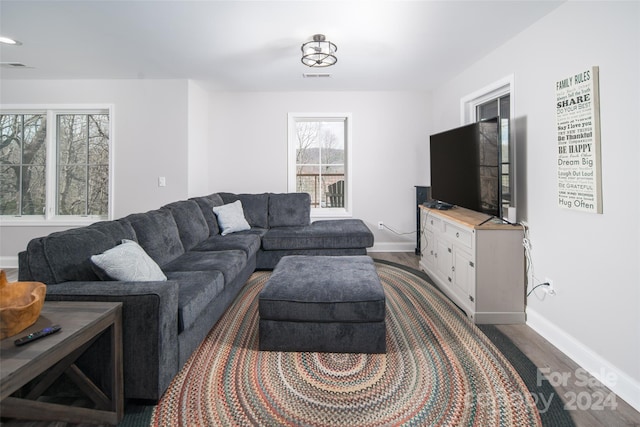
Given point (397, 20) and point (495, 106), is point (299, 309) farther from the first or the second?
point (495, 106)

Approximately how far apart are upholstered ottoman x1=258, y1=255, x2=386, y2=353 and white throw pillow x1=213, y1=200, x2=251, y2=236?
198cm

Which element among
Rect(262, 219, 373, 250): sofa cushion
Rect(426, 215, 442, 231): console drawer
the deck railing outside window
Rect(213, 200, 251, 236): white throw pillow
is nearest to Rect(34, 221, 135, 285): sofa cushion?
Rect(213, 200, 251, 236): white throw pillow

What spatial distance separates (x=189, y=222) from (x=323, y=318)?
1.92 metres

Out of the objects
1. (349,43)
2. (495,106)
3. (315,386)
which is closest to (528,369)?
(315,386)

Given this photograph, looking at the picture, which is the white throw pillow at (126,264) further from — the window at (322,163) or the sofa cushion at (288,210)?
the window at (322,163)

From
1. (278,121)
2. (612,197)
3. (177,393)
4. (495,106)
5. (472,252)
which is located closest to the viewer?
(177,393)

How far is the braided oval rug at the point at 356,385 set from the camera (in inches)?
60.6

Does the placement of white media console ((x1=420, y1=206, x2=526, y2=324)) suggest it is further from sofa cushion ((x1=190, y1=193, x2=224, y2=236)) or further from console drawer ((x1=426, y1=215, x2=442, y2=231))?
sofa cushion ((x1=190, y1=193, x2=224, y2=236))

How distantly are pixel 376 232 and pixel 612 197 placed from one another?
3295 mm

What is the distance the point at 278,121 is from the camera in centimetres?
492

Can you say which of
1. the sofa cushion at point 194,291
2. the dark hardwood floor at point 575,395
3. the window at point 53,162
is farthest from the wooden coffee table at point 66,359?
the window at point 53,162

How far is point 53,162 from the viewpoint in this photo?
14.3 ft

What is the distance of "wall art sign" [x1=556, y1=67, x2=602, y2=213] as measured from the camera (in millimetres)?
1935

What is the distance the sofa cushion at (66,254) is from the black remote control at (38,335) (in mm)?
596
